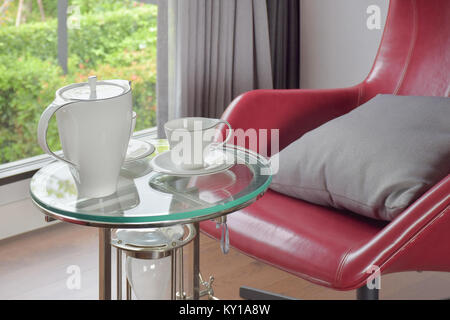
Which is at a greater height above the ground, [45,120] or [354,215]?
[45,120]

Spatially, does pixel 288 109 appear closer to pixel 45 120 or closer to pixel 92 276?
pixel 92 276

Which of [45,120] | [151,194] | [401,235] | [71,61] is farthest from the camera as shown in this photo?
[71,61]

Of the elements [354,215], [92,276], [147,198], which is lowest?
[92,276]

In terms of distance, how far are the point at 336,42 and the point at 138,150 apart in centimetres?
160

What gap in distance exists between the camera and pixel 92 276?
6.22ft

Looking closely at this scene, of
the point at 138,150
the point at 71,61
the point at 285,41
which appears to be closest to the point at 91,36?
the point at 71,61

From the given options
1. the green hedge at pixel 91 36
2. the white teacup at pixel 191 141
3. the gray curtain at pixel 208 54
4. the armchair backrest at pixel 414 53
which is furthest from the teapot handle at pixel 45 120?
the green hedge at pixel 91 36

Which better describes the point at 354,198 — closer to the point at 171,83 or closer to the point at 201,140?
the point at 201,140

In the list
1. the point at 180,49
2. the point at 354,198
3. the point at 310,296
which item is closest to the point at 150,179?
the point at 354,198

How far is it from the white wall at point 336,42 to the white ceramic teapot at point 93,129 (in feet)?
5.62

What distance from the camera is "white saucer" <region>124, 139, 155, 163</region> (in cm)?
122

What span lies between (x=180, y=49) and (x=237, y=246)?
104 cm

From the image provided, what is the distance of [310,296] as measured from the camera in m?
1.78

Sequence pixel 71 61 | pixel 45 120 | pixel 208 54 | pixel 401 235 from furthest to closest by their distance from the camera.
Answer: pixel 71 61 < pixel 208 54 < pixel 401 235 < pixel 45 120
